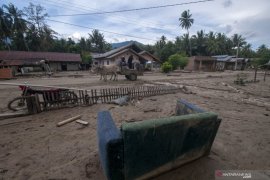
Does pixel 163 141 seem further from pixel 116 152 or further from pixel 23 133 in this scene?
pixel 23 133

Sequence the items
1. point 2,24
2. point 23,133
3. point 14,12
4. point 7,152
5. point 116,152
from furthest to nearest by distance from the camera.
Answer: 1. point 14,12
2. point 2,24
3. point 23,133
4. point 7,152
5. point 116,152

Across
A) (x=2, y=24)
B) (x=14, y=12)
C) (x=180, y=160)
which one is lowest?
(x=180, y=160)

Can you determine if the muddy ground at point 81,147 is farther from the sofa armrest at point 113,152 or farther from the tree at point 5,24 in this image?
the tree at point 5,24

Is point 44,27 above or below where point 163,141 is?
above

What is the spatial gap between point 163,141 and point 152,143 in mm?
213

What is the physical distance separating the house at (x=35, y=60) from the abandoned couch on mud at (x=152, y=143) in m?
27.8

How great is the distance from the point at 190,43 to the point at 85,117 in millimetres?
52453

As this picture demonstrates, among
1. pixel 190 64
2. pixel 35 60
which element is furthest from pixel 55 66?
pixel 190 64

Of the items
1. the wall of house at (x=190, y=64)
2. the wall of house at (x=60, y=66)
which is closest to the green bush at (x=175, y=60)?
the wall of house at (x=190, y=64)

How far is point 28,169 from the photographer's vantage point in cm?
298

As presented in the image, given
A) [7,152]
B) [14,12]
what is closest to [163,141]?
[7,152]

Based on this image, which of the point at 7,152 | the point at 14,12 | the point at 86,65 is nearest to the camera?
the point at 7,152

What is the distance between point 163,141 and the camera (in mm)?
2486

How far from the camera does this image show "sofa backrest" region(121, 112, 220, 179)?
2.22 m
